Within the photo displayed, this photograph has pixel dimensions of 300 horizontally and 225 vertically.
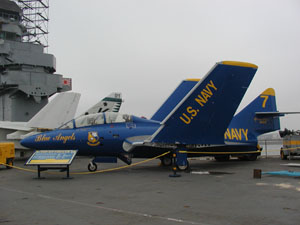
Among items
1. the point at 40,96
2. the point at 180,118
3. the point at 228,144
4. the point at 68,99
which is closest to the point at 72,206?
the point at 180,118

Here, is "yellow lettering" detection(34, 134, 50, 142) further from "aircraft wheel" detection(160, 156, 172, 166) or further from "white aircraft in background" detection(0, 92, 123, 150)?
"white aircraft in background" detection(0, 92, 123, 150)

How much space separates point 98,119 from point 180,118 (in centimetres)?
399

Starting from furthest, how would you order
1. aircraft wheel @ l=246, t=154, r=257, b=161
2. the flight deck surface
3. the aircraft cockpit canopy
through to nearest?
aircraft wheel @ l=246, t=154, r=257, b=161, the aircraft cockpit canopy, the flight deck surface

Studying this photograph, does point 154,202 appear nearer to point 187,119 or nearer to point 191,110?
point 187,119

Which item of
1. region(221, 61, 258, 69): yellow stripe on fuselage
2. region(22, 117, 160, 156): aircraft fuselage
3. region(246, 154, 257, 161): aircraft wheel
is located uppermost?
region(221, 61, 258, 69): yellow stripe on fuselage

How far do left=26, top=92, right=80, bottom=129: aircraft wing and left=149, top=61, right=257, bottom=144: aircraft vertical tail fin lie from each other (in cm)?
1241

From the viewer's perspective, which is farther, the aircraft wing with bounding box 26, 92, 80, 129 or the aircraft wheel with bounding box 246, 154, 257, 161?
the aircraft wing with bounding box 26, 92, 80, 129

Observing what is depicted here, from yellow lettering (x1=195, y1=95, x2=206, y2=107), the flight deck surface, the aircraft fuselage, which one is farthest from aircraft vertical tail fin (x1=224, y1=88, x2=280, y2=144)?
the flight deck surface

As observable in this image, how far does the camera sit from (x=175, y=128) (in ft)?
40.5

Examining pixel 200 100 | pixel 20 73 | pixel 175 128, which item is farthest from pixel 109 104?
pixel 20 73

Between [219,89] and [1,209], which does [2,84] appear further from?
[1,209]

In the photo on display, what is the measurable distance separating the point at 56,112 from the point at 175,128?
43.5 ft

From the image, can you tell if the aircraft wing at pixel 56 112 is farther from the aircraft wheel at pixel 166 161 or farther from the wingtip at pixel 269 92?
the wingtip at pixel 269 92

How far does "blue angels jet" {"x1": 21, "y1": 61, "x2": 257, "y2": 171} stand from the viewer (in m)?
12.4
